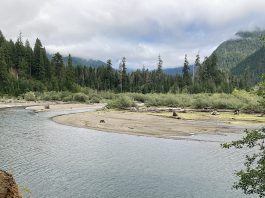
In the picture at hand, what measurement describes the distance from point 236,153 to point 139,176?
12.6 m

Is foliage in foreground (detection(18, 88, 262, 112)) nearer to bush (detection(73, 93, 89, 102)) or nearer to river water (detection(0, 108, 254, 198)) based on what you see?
bush (detection(73, 93, 89, 102))

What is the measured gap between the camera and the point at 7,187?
11070mm

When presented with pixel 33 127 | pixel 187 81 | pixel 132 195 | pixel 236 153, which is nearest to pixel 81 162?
pixel 132 195

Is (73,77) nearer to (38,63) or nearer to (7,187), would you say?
(38,63)

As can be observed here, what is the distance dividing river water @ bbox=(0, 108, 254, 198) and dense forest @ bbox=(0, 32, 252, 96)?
94.4 m

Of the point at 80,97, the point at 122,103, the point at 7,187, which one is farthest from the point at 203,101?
the point at 7,187

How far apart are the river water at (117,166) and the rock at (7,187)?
11.6 metres

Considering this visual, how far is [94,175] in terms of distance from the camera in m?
27.5

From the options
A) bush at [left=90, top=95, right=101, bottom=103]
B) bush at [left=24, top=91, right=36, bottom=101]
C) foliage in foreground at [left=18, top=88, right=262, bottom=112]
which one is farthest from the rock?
bush at [left=24, top=91, right=36, bottom=101]

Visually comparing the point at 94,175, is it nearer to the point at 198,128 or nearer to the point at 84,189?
the point at 84,189

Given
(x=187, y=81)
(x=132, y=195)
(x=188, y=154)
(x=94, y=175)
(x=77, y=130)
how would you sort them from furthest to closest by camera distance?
(x=187, y=81) < (x=77, y=130) < (x=188, y=154) < (x=94, y=175) < (x=132, y=195)

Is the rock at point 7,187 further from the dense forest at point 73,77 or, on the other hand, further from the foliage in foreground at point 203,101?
the dense forest at point 73,77

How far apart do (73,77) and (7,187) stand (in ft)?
505

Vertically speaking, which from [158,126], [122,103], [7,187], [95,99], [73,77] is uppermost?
[73,77]
